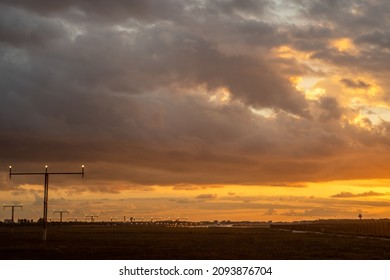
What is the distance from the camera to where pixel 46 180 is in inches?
3105

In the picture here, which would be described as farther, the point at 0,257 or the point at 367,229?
the point at 367,229

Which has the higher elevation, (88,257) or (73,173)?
(73,173)

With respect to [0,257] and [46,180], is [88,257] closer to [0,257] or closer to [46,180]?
[0,257]
